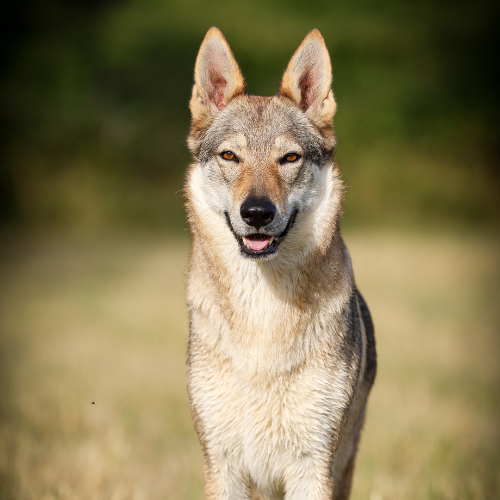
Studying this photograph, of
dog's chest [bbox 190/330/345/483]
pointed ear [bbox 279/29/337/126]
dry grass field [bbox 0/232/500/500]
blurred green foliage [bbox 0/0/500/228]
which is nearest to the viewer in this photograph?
dog's chest [bbox 190/330/345/483]

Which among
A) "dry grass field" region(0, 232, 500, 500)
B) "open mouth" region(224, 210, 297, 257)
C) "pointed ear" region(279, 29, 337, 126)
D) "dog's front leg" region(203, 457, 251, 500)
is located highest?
"pointed ear" region(279, 29, 337, 126)

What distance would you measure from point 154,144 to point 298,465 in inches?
589

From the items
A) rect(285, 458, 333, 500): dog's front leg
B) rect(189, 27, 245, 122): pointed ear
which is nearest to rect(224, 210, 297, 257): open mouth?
rect(189, 27, 245, 122): pointed ear

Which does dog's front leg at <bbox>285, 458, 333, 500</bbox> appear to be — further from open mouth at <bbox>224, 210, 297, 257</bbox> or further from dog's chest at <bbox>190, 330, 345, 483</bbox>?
open mouth at <bbox>224, 210, 297, 257</bbox>

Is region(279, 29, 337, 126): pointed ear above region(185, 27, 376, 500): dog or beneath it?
above

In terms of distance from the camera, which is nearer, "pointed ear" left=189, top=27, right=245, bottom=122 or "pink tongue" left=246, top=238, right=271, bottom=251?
"pink tongue" left=246, top=238, right=271, bottom=251

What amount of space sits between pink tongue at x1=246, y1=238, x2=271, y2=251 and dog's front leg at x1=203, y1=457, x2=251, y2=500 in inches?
46.9

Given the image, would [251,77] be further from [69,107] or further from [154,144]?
[69,107]

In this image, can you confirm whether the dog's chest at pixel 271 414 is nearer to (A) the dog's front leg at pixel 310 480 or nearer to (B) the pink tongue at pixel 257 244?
(A) the dog's front leg at pixel 310 480

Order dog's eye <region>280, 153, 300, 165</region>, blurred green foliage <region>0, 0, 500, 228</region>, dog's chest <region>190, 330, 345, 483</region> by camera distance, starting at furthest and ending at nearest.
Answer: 1. blurred green foliage <region>0, 0, 500, 228</region>
2. dog's eye <region>280, 153, 300, 165</region>
3. dog's chest <region>190, 330, 345, 483</region>

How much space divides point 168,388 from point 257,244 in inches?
166

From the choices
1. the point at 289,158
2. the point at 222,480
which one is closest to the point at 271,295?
the point at 289,158

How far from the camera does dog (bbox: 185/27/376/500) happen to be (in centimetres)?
329

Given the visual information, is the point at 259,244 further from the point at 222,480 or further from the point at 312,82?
the point at 222,480
